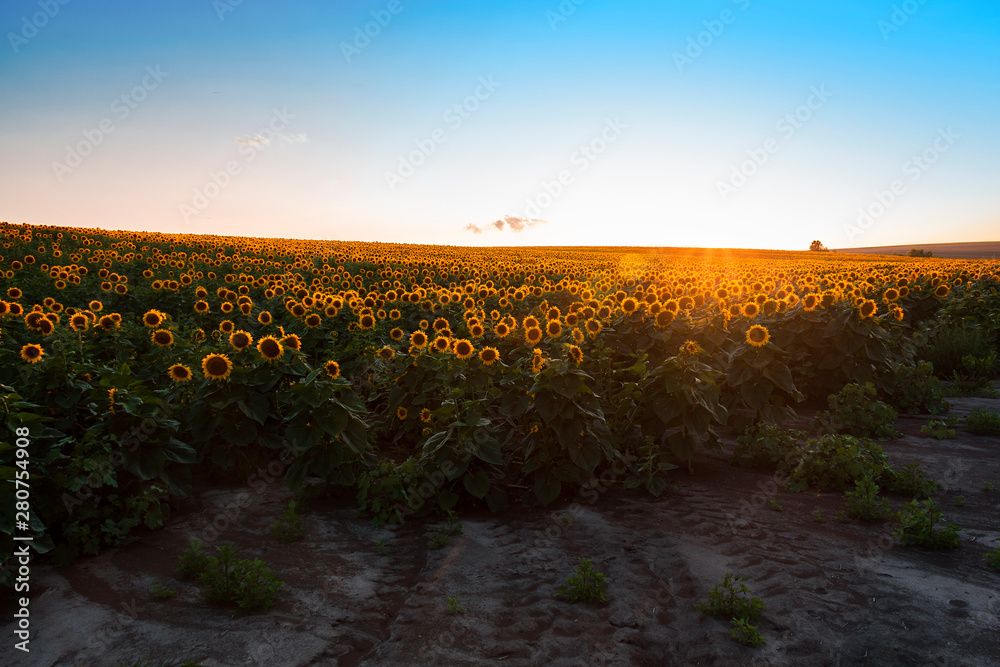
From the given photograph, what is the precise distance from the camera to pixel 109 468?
14.0ft

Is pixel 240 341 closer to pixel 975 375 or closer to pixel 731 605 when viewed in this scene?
pixel 731 605

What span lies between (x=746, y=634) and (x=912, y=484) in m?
3.26

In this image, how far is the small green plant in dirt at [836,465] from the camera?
5559 millimetres

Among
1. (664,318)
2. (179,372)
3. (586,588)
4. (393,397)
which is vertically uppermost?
(664,318)

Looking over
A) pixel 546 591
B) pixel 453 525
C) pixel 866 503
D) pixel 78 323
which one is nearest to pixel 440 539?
pixel 453 525

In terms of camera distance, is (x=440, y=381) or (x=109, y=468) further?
(x=440, y=381)

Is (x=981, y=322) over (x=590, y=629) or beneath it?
over

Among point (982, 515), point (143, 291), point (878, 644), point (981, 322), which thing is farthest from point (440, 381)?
point (981, 322)

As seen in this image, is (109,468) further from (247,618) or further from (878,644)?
(878,644)

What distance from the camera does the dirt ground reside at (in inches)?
132

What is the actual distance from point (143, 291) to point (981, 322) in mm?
18282

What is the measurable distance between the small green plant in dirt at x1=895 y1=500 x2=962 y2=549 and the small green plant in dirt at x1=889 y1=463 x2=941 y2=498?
0.87 meters

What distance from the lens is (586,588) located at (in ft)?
12.8

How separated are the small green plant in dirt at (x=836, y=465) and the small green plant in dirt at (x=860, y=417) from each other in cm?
143
